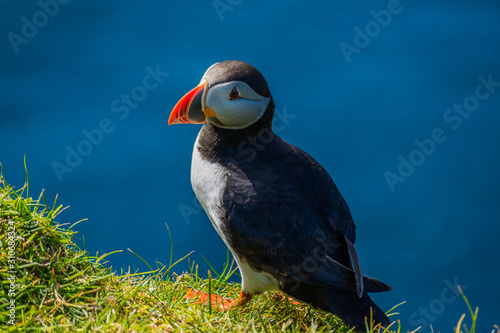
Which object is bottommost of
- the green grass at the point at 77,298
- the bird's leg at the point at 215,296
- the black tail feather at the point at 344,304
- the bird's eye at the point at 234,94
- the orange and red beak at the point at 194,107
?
the bird's leg at the point at 215,296

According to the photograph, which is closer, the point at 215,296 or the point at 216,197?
the point at 216,197

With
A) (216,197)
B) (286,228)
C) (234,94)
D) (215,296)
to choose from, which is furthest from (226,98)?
(215,296)

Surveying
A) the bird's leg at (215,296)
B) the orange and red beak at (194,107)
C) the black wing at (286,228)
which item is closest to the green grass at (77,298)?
the bird's leg at (215,296)

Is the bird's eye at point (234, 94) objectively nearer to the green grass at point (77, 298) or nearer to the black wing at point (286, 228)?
the black wing at point (286, 228)

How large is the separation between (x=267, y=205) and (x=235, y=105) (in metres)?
0.30

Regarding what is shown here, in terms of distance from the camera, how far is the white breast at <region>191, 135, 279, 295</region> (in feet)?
5.62

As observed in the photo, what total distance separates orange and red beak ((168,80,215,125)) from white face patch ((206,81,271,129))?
0.02 meters

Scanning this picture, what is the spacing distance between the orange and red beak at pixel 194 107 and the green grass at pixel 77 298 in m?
0.45

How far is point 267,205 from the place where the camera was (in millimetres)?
1655

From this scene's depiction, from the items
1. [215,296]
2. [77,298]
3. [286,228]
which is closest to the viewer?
[77,298]

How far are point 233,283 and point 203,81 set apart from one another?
0.73 metres

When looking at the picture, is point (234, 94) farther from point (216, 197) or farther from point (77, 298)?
point (77, 298)

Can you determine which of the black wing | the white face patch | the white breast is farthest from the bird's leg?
the white face patch

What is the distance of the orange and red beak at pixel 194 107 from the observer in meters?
1.66
